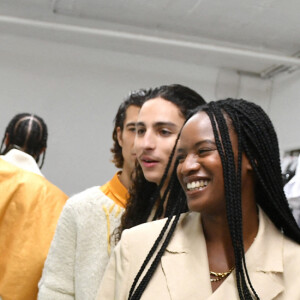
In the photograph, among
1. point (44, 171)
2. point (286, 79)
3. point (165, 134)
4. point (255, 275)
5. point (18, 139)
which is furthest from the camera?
point (286, 79)

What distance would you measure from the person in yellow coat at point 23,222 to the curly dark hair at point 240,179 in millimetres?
1051

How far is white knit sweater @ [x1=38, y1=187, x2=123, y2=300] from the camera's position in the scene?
1.58 m

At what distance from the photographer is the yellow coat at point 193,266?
1.15 metres

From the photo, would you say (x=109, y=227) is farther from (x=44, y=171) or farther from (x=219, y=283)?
(x=44, y=171)

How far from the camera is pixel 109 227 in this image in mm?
1628

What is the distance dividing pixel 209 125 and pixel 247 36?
351 cm

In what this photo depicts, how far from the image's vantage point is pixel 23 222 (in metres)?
2.20

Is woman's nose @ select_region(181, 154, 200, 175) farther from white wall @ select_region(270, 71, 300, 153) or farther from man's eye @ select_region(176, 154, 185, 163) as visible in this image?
white wall @ select_region(270, 71, 300, 153)

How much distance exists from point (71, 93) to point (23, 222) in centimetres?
289

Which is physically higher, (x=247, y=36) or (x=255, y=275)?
(x=247, y=36)

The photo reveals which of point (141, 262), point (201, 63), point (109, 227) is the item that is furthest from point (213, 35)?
point (141, 262)

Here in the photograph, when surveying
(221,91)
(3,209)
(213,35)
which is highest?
(213,35)

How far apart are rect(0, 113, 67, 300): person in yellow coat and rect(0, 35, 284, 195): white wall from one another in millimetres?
2545

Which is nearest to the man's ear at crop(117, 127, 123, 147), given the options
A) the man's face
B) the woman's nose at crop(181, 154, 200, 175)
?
the man's face
